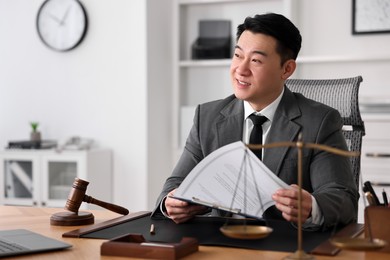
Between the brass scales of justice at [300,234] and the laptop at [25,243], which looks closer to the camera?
the brass scales of justice at [300,234]

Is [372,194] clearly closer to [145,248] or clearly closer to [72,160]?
[145,248]

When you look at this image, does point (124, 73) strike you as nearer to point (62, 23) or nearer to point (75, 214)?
point (62, 23)

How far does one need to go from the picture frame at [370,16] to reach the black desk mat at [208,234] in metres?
2.95

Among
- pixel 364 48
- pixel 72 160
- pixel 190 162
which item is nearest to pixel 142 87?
pixel 72 160

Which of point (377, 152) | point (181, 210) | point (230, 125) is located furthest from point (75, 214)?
point (377, 152)

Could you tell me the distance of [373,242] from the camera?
147 cm

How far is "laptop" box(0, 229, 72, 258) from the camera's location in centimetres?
171

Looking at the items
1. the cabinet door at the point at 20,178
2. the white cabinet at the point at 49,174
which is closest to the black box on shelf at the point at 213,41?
the white cabinet at the point at 49,174

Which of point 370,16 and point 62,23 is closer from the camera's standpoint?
point 370,16

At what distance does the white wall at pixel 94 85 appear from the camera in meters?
4.96

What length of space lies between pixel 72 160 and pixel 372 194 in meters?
3.26

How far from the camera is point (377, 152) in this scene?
4414 millimetres

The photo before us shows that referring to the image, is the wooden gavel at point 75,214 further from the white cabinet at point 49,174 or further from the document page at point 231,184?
the white cabinet at point 49,174

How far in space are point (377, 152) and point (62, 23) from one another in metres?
2.39
